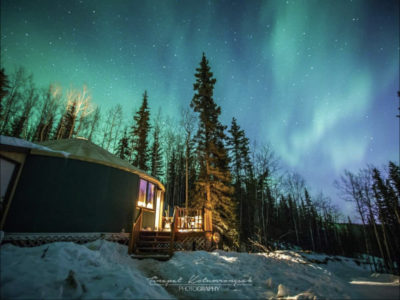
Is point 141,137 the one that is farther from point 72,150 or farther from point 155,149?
point 72,150

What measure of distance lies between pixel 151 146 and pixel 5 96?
13.3 m

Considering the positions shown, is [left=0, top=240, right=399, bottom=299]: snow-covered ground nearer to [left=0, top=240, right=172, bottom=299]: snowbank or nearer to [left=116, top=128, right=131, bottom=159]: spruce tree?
[left=0, top=240, right=172, bottom=299]: snowbank

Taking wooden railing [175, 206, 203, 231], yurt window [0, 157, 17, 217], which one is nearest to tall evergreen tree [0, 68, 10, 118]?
yurt window [0, 157, 17, 217]

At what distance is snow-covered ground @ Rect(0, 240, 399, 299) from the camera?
282 centimetres

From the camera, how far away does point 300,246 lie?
25500mm

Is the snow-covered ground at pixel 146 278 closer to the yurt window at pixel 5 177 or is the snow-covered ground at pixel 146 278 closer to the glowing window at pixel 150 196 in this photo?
the yurt window at pixel 5 177

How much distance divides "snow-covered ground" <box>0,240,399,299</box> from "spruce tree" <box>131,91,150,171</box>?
44.7 ft

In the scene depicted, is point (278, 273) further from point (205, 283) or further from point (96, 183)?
point (96, 183)

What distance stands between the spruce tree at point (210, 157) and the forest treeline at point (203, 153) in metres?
0.06

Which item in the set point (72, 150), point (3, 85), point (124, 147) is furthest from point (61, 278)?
point (3, 85)

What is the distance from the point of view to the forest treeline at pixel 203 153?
40.4ft

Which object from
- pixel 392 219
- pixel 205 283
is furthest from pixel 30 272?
pixel 392 219

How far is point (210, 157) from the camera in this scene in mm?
11711

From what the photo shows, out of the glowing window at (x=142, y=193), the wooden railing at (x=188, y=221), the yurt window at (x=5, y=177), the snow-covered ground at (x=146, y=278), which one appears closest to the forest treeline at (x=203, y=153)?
the wooden railing at (x=188, y=221)
